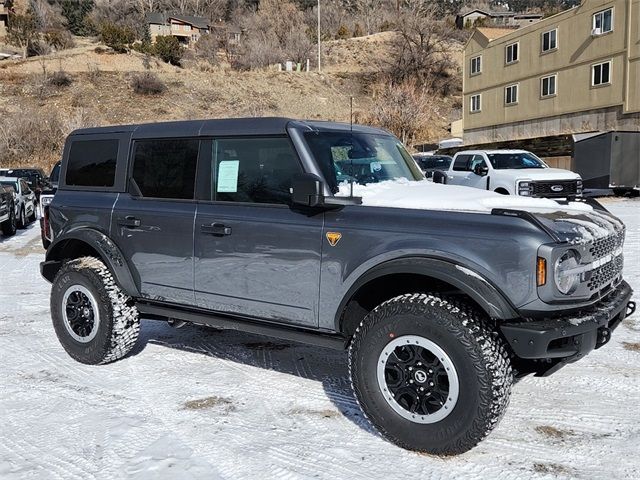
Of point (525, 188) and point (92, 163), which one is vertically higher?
point (525, 188)

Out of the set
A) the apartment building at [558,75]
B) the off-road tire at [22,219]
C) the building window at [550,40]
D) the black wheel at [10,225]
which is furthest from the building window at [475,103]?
the black wheel at [10,225]

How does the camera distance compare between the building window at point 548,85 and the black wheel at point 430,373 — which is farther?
the building window at point 548,85

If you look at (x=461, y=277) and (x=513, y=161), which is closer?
(x=461, y=277)

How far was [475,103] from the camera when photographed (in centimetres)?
4444

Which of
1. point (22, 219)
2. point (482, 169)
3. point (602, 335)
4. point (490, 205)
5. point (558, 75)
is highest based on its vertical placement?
point (558, 75)

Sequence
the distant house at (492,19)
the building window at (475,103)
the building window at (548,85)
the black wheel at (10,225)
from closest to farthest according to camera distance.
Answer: the black wheel at (10,225)
the building window at (548,85)
the building window at (475,103)
the distant house at (492,19)

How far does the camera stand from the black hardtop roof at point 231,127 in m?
4.63

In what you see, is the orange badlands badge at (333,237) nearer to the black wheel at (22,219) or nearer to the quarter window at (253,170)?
the quarter window at (253,170)

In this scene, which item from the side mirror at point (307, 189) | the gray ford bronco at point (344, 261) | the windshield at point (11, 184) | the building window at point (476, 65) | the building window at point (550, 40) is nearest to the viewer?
the gray ford bronco at point (344, 261)

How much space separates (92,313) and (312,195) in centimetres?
259

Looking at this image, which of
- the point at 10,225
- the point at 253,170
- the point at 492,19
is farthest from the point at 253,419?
the point at 492,19

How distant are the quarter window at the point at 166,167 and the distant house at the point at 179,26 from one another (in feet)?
264

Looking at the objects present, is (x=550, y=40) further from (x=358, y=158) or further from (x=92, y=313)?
(x=92, y=313)

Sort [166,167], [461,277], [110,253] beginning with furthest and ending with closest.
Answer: [110,253] < [166,167] < [461,277]
